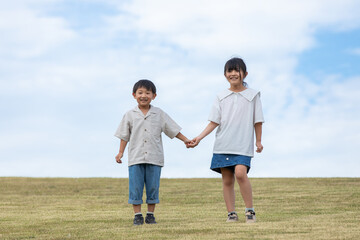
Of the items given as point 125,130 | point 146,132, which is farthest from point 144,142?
point 125,130

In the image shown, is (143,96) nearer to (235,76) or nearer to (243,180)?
(235,76)

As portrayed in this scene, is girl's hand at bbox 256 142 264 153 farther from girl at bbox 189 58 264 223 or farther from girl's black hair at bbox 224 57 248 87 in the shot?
girl's black hair at bbox 224 57 248 87

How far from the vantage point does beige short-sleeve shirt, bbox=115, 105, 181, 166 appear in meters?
7.54

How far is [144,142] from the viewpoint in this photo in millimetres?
7559

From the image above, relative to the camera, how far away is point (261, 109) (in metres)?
7.37

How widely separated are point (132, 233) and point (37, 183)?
11.9 meters

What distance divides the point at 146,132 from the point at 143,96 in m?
0.51

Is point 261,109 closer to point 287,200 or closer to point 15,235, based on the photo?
point 15,235

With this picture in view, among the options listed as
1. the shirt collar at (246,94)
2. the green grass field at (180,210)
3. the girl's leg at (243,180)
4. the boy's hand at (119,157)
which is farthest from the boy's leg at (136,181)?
the shirt collar at (246,94)

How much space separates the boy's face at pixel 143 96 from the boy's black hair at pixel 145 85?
3 centimetres

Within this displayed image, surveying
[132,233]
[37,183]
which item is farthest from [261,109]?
[37,183]

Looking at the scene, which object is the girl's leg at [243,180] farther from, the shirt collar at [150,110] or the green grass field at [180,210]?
the shirt collar at [150,110]

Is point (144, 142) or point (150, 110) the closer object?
point (144, 142)

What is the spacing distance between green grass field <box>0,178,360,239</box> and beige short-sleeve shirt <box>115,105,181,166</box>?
3.09 feet
